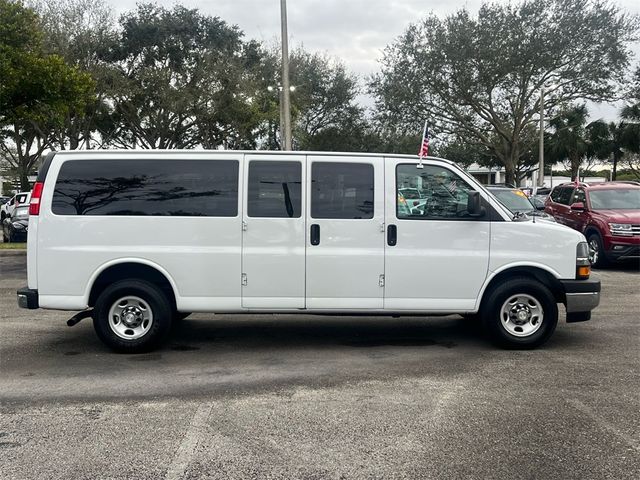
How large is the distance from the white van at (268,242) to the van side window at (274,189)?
0.04ft

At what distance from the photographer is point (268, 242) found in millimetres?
6137

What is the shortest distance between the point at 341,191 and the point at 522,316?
234 centimetres

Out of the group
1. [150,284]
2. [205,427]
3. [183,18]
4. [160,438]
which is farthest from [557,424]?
[183,18]

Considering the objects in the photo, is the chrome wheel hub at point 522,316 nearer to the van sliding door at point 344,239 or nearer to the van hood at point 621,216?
the van sliding door at point 344,239

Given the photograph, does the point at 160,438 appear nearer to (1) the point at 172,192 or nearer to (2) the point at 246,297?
(2) the point at 246,297

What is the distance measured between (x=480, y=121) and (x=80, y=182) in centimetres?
3257

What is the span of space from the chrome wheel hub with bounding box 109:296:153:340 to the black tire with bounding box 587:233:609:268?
988 cm

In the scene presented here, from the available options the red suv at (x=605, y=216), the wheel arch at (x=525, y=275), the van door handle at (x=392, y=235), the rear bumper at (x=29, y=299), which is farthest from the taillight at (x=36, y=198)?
the red suv at (x=605, y=216)

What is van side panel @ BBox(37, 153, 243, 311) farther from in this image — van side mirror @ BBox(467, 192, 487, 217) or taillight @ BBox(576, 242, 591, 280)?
taillight @ BBox(576, 242, 591, 280)

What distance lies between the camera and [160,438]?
162 inches

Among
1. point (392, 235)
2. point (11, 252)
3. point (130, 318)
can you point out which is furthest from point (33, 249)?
point (11, 252)

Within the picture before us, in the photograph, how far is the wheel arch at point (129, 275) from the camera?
6.11m

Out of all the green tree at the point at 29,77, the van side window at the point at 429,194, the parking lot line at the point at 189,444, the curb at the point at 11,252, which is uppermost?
the green tree at the point at 29,77

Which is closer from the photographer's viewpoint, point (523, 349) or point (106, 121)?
point (523, 349)
